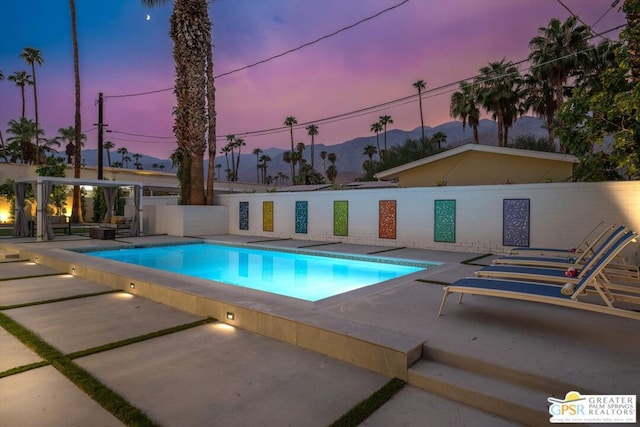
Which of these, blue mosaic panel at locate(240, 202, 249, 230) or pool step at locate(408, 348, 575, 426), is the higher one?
blue mosaic panel at locate(240, 202, 249, 230)

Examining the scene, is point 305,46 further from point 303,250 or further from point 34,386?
point 34,386

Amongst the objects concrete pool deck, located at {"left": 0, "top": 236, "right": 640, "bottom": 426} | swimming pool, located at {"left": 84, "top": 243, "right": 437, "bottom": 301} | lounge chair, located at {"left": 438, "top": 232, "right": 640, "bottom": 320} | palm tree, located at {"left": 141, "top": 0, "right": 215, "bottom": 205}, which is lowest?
swimming pool, located at {"left": 84, "top": 243, "right": 437, "bottom": 301}

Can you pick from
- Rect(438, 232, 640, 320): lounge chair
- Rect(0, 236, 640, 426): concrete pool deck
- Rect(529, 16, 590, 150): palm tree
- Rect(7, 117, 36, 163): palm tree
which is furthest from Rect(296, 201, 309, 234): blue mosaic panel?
Rect(7, 117, 36, 163): palm tree

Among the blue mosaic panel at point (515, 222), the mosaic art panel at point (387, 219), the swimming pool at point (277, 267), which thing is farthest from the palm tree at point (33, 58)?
the blue mosaic panel at point (515, 222)

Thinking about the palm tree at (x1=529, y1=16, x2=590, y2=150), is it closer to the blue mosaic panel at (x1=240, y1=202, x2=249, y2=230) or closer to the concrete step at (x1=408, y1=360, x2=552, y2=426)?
the blue mosaic panel at (x1=240, y1=202, x2=249, y2=230)

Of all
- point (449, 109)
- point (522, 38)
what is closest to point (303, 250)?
point (522, 38)

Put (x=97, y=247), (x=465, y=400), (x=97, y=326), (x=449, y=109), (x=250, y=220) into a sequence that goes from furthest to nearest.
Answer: (x=449, y=109) → (x=250, y=220) → (x=97, y=247) → (x=97, y=326) → (x=465, y=400)

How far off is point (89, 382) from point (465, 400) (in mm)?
3159

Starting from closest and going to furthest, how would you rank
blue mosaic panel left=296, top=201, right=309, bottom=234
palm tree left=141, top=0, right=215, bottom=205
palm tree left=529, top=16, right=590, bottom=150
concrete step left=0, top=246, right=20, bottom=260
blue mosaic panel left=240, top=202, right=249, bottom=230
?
concrete step left=0, top=246, right=20, bottom=260
blue mosaic panel left=296, top=201, right=309, bottom=234
palm tree left=141, top=0, right=215, bottom=205
blue mosaic panel left=240, top=202, right=249, bottom=230
palm tree left=529, top=16, right=590, bottom=150

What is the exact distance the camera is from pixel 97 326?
179 inches

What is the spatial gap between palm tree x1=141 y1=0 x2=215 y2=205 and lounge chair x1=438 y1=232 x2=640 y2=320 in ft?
52.3

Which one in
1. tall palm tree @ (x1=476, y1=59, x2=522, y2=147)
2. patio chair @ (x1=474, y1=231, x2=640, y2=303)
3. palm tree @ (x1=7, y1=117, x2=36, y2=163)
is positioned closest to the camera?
patio chair @ (x1=474, y1=231, x2=640, y2=303)

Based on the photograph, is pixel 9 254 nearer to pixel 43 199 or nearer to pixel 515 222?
pixel 43 199

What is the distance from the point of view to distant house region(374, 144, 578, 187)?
13.9 metres
